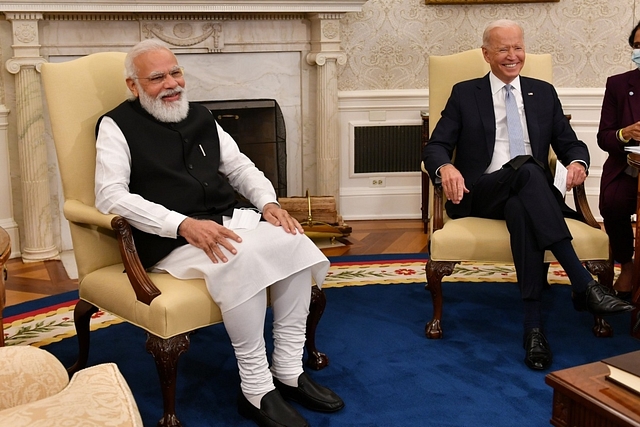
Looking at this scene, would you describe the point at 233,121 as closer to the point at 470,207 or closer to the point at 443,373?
the point at 470,207

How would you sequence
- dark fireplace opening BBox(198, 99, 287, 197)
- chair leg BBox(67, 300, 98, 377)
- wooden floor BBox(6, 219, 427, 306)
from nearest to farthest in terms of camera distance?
chair leg BBox(67, 300, 98, 377) < wooden floor BBox(6, 219, 427, 306) < dark fireplace opening BBox(198, 99, 287, 197)

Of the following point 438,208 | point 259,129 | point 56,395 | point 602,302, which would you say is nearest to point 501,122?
point 438,208

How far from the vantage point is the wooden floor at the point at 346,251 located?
3902mm

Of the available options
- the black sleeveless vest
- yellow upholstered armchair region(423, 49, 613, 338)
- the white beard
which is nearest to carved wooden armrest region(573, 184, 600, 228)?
yellow upholstered armchair region(423, 49, 613, 338)

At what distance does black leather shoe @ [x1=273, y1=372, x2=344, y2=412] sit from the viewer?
2477 mm

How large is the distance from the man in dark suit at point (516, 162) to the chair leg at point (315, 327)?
70cm

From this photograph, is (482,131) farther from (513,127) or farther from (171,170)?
(171,170)

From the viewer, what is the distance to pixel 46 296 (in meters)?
3.77

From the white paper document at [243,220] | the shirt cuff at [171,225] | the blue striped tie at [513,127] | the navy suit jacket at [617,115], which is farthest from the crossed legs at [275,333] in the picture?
the navy suit jacket at [617,115]

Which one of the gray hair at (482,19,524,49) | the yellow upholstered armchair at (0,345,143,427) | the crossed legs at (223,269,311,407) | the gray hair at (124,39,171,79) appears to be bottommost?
the crossed legs at (223,269,311,407)

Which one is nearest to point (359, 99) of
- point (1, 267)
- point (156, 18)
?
point (156, 18)

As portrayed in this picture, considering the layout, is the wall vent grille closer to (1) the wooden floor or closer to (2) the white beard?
(1) the wooden floor

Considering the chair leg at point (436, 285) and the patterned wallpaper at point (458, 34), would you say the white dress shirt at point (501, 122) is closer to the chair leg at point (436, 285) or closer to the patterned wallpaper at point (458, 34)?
the chair leg at point (436, 285)

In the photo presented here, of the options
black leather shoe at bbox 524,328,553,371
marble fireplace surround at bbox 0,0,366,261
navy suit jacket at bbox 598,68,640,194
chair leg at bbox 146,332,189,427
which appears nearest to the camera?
chair leg at bbox 146,332,189,427
